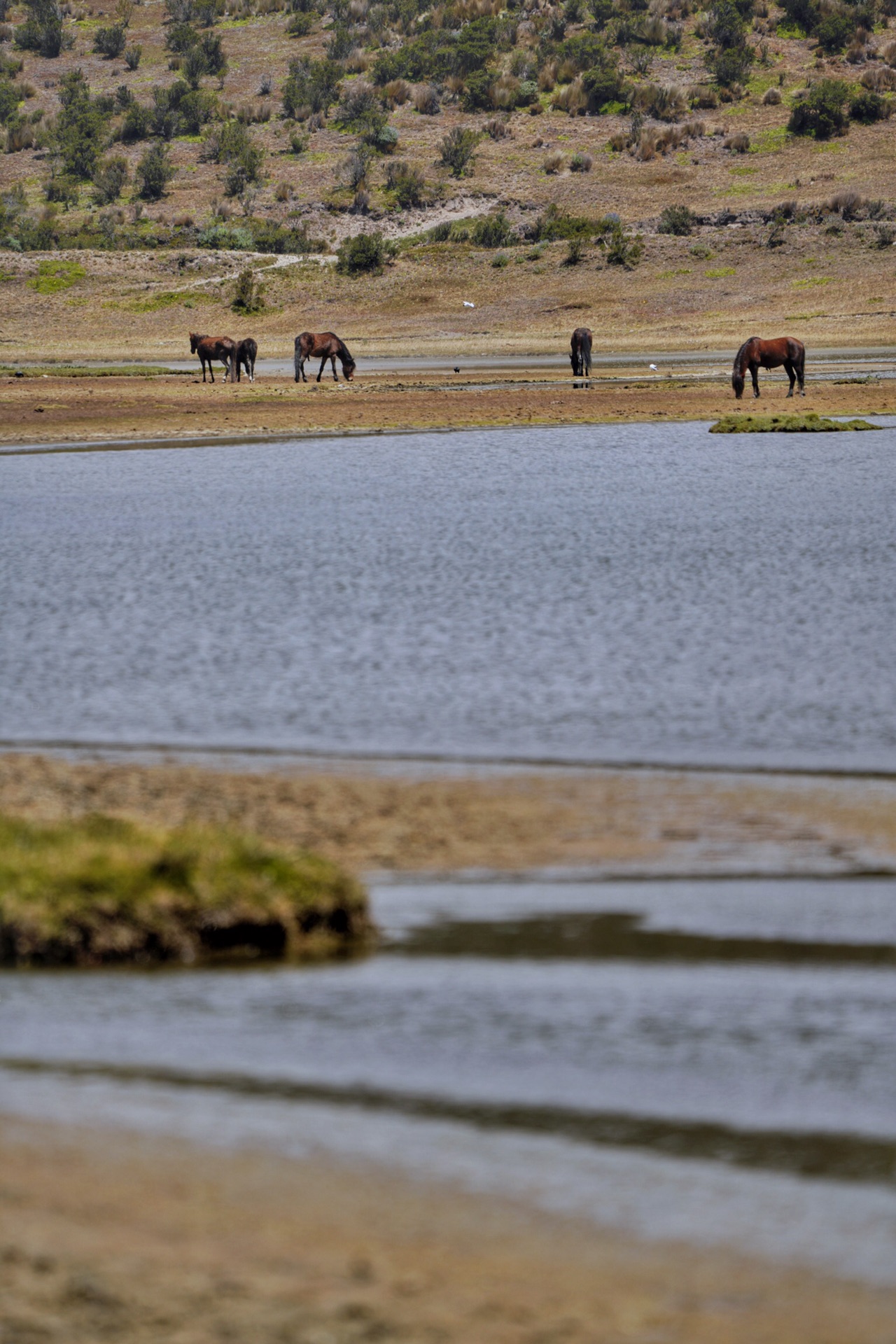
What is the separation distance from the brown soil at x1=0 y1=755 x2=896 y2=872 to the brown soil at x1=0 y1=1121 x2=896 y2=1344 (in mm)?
2898

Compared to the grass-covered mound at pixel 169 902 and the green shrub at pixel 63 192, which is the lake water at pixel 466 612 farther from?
the green shrub at pixel 63 192

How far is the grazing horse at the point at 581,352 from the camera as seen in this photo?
38.5 meters

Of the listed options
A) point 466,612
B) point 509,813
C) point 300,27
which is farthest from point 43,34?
point 509,813

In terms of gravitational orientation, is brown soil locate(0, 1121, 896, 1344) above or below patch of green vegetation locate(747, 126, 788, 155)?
below

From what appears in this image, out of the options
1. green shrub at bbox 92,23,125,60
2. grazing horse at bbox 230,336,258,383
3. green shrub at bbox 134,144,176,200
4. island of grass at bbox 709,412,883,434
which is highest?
green shrub at bbox 92,23,125,60

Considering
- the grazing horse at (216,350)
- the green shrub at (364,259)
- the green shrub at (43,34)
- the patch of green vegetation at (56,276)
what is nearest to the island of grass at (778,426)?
the grazing horse at (216,350)

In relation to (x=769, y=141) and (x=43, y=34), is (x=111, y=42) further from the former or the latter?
(x=769, y=141)

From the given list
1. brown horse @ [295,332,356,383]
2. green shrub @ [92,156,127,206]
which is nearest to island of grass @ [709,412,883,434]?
brown horse @ [295,332,356,383]

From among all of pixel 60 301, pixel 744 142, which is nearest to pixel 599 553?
pixel 60 301

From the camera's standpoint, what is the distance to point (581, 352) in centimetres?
3950

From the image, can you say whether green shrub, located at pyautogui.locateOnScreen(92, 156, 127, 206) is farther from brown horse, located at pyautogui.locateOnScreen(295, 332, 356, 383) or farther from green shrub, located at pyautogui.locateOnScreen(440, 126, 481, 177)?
brown horse, located at pyautogui.locateOnScreen(295, 332, 356, 383)

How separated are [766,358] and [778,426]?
6622 millimetres

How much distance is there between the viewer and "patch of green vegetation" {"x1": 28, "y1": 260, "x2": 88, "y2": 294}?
196ft

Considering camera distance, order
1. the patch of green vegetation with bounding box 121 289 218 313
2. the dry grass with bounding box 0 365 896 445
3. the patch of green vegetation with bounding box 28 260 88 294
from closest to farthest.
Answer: the dry grass with bounding box 0 365 896 445 < the patch of green vegetation with bounding box 121 289 218 313 < the patch of green vegetation with bounding box 28 260 88 294
